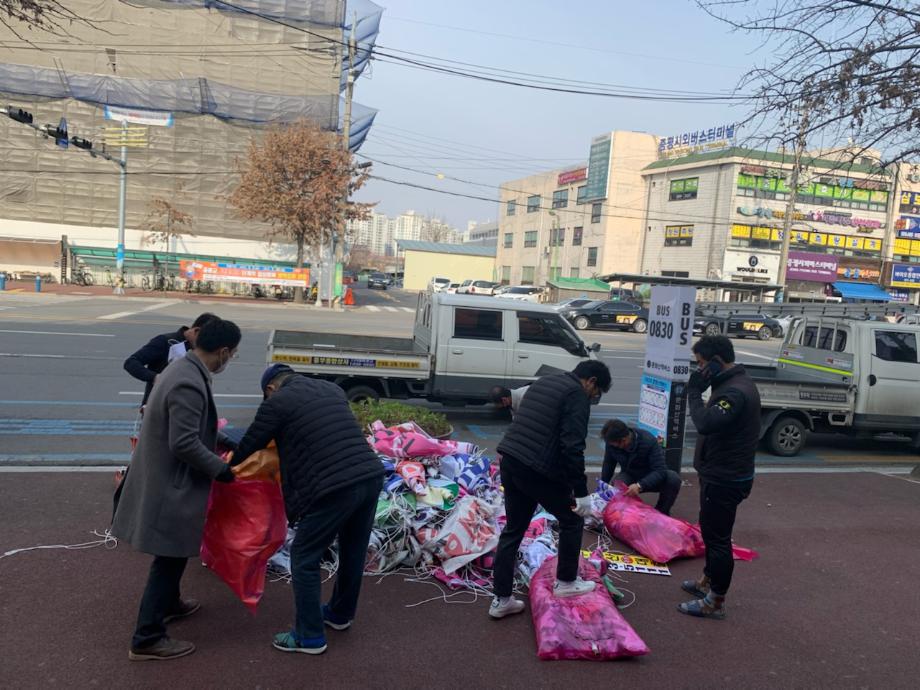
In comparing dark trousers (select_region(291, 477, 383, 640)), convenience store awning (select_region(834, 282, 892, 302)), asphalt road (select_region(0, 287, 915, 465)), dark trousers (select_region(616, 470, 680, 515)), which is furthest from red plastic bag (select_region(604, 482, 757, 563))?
convenience store awning (select_region(834, 282, 892, 302))

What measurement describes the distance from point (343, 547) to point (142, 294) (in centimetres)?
3326

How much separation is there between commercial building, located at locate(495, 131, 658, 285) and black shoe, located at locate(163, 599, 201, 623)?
183ft

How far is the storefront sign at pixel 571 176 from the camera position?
203 feet

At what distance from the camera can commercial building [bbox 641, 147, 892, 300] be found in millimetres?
47406

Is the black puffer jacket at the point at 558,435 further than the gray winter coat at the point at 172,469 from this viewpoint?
A: Yes

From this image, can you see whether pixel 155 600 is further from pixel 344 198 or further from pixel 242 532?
pixel 344 198

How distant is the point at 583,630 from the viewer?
13.0 ft

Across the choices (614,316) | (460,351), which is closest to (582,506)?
(460,351)

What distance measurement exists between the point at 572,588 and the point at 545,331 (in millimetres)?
6344

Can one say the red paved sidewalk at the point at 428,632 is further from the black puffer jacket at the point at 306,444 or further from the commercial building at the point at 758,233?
the commercial building at the point at 758,233

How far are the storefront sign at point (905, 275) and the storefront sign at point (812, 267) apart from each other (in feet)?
17.4

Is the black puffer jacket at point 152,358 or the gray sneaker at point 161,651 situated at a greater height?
the black puffer jacket at point 152,358

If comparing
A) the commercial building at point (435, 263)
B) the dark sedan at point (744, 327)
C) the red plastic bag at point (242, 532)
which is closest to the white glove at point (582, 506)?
the red plastic bag at point (242, 532)

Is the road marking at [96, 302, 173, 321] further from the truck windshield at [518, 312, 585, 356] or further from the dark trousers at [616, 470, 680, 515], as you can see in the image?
the dark trousers at [616, 470, 680, 515]
